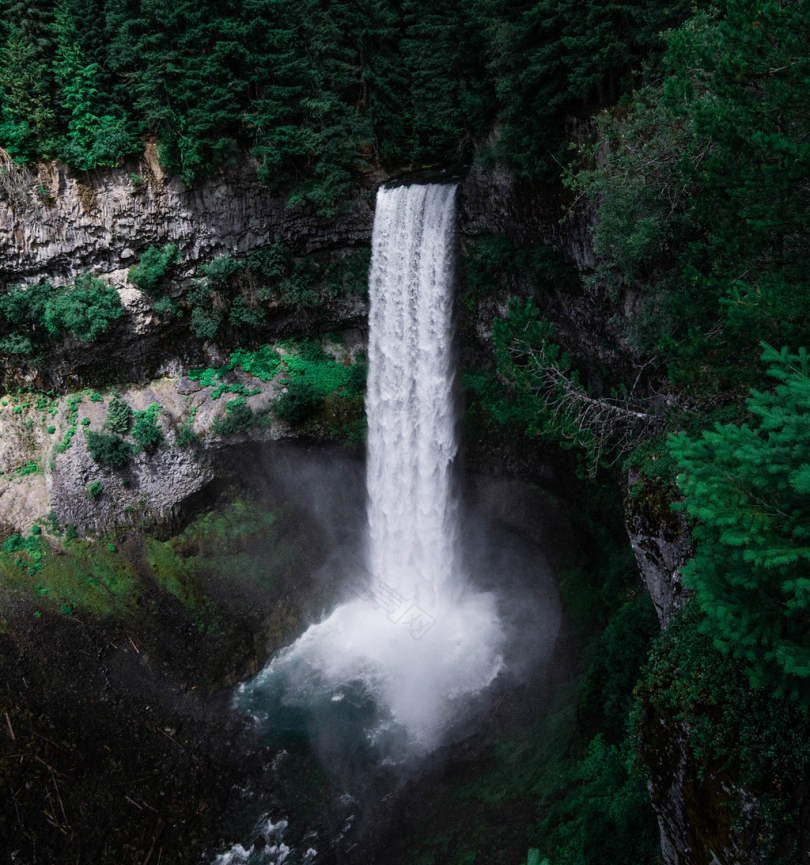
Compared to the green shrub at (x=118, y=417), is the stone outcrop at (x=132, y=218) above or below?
above

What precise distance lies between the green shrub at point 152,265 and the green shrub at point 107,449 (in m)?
4.37

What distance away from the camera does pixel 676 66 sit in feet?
24.5

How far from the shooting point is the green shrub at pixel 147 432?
51.2 ft

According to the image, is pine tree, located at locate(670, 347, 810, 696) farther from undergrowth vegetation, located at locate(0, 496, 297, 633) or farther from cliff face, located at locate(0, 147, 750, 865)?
undergrowth vegetation, located at locate(0, 496, 297, 633)

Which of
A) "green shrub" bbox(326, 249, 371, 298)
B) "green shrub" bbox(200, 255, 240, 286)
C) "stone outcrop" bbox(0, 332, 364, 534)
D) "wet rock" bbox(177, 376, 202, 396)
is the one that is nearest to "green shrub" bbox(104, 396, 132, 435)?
"stone outcrop" bbox(0, 332, 364, 534)

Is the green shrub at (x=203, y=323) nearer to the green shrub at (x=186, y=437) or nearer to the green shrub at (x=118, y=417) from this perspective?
the green shrub at (x=186, y=437)

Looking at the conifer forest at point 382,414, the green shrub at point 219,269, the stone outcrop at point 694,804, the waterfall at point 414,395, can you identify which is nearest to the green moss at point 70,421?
the conifer forest at point 382,414

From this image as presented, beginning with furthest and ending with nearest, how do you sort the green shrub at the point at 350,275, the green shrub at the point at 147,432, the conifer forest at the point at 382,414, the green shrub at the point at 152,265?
the green shrub at the point at 350,275
the green shrub at the point at 147,432
the green shrub at the point at 152,265
the conifer forest at the point at 382,414

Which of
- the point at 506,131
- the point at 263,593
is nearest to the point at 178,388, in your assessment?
the point at 263,593

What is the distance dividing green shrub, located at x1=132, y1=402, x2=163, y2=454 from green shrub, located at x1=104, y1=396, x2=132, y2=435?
22 centimetres

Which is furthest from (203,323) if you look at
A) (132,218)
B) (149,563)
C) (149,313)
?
(149,563)

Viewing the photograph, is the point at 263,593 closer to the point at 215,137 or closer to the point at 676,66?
the point at 215,137

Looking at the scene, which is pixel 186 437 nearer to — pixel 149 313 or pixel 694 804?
pixel 149 313

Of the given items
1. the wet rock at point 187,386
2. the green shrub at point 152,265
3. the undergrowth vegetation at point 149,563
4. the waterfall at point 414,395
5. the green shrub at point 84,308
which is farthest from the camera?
the wet rock at point 187,386
